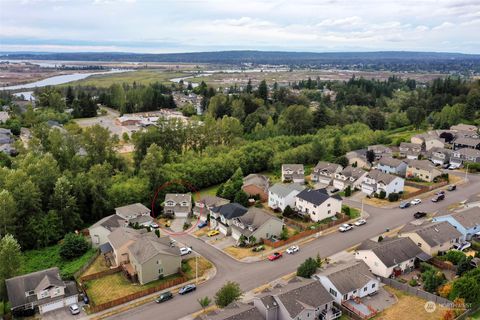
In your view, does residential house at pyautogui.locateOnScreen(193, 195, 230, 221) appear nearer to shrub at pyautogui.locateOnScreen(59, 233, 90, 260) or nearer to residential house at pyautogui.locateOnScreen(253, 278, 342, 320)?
shrub at pyautogui.locateOnScreen(59, 233, 90, 260)

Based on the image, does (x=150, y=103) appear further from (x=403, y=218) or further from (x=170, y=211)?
(x=403, y=218)

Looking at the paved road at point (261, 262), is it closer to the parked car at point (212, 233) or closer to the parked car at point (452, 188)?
the parked car at point (212, 233)

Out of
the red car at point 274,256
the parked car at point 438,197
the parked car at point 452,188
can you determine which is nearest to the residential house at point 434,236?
the red car at point 274,256

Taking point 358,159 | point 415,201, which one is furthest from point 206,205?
point 358,159

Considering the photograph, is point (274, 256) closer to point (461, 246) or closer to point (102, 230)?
point (461, 246)

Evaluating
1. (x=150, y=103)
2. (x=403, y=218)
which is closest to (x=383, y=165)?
(x=403, y=218)

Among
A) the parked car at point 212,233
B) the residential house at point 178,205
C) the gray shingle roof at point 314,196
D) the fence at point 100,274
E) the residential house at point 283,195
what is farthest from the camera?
the residential house at point 178,205
